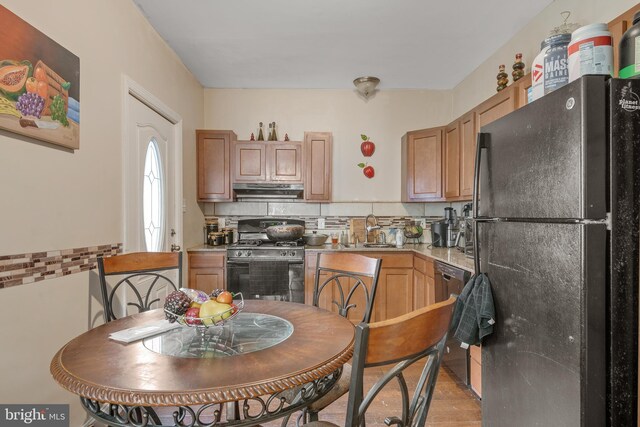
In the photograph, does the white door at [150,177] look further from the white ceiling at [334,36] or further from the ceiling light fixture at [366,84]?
the ceiling light fixture at [366,84]

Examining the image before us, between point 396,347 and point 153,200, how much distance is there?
2.58 meters

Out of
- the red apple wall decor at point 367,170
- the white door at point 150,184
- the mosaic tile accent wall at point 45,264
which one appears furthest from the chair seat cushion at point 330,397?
the red apple wall decor at point 367,170

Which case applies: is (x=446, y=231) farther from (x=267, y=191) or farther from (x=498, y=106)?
(x=267, y=191)

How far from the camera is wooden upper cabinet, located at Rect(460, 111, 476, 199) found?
9.30 feet

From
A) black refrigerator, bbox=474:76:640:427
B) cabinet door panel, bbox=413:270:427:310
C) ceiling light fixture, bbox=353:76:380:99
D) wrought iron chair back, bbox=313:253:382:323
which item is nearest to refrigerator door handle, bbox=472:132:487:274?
black refrigerator, bbox=474:76:640:427

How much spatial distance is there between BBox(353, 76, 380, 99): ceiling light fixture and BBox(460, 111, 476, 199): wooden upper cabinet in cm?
110

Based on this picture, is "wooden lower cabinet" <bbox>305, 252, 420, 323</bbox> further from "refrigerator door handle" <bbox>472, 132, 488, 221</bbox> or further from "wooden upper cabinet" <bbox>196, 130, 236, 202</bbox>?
"refrigerator door handle" <bbox>472, 132, 488, 221</bbox>

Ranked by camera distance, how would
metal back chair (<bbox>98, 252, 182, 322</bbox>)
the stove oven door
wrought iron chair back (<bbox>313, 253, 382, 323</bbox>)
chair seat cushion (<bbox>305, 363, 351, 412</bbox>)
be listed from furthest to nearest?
the stove oven door
wrought iron chair back (<bbox>313, 253, 382, 323</bbox>)
metal back chair (<bbox>98, 252, 182, 322</bbox>)
chair seat cushion (<bbox>305, 363, 351, 412</bbox>)

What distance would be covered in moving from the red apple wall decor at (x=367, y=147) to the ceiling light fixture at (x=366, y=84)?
0.51 metres

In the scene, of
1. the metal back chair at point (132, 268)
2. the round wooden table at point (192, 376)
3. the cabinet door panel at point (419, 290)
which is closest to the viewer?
the round wooden table at point (192, 376)

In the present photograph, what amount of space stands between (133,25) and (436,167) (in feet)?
9.55

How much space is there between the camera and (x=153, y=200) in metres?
2.77

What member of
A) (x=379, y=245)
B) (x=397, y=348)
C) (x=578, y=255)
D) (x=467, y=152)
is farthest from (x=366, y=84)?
(x=397, y=348)

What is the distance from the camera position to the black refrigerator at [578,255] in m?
1.06
